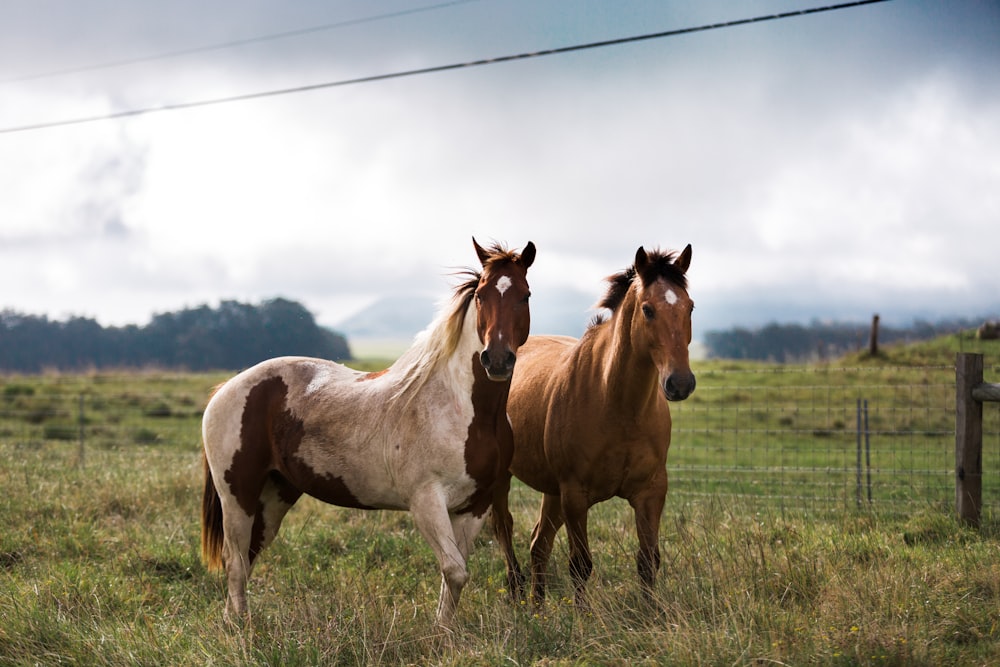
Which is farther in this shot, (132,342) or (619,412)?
(132,342)

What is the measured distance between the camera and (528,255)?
4.78 metres

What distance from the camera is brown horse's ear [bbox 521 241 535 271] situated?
15.6 feet

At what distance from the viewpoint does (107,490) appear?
340 inches

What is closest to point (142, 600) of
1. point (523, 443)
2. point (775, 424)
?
point (523, 443)

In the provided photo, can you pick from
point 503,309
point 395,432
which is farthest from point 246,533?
point 503,309

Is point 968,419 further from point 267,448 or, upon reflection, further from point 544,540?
point 267,448

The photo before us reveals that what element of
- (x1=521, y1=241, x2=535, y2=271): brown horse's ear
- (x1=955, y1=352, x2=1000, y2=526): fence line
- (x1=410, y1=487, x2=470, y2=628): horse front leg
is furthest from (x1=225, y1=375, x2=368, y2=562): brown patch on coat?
(x1=955, y1=352, x2=1000, y2=526): fence line

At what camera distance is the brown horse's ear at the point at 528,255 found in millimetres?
4750

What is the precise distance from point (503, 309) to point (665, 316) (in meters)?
1.00

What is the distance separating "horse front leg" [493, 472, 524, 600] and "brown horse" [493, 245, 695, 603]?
0.06ft

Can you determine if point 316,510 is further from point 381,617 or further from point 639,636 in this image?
point 639,636

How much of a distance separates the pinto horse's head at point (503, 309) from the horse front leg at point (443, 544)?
0.77 meters

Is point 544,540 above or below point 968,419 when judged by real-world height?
below

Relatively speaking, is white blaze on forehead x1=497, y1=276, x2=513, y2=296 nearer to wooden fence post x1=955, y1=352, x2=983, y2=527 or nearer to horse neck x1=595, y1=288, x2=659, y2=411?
horse neck x1=595, y1=288, x2=659, y2=411
